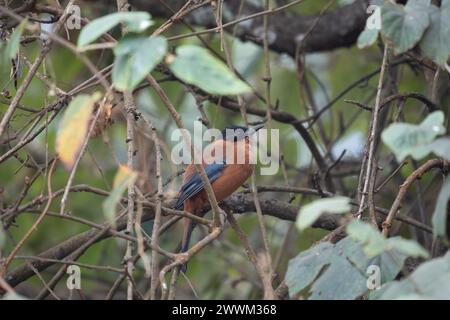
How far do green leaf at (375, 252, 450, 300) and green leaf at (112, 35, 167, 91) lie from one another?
36.7 inches

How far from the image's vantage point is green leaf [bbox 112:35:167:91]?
6.94ft

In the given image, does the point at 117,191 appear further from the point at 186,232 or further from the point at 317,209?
the point at 186,232

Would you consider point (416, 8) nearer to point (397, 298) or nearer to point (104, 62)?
point (397, 298)

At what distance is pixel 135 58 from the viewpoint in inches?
84.7

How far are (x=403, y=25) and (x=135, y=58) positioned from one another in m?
1.11

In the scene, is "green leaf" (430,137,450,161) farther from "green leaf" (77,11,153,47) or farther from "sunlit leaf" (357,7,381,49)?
"green leaf" (77,11,153,47)

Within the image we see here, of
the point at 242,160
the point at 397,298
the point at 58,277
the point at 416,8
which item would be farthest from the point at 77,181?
the point at 397,298

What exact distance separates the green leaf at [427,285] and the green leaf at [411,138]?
12.6 inches

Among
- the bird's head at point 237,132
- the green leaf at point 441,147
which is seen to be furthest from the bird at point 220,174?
the green leaf at point 441,147

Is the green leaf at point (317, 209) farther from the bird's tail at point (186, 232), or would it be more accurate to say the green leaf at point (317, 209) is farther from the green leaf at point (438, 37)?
the bird's tail at point (186, 232)

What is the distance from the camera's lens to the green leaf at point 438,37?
2846mm

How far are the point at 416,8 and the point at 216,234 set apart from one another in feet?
3.82

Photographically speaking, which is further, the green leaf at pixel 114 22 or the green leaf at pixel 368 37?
the green leaf at pixel 368 37

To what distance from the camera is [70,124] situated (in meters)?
2.22
